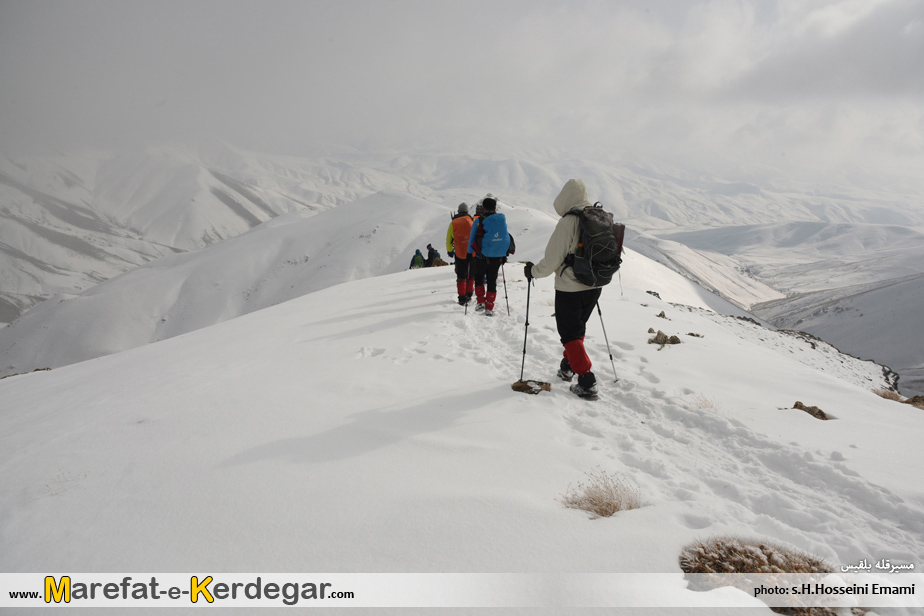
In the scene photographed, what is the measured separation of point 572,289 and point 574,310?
0.30m

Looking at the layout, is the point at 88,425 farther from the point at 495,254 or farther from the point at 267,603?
the point at 495,254

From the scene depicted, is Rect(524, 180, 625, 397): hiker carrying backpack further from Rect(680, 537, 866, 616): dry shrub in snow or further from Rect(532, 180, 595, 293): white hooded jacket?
Rect(680, 537, 866, 616): dry shrub in snow

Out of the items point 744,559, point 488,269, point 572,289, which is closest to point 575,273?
point 572,289

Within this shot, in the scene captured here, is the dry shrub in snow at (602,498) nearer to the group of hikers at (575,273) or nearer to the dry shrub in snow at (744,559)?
the dry shrub in snow at (744,559)

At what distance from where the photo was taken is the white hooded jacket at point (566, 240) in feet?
18.3

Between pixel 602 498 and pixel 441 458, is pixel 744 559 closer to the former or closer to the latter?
pixel 602 498

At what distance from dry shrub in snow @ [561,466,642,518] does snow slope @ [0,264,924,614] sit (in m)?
0.11

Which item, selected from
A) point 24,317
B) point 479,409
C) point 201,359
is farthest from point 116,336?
point 479,409

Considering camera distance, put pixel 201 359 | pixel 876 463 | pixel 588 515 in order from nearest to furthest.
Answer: pixel 588 515, pixel 876 463, pixel 201 359

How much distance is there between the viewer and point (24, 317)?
296ft

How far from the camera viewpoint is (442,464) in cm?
393

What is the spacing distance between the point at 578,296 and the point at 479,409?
6.84 feet

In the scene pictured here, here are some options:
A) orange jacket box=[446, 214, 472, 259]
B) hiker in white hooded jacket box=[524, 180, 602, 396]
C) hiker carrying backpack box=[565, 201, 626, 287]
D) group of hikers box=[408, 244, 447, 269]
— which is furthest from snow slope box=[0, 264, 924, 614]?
group of hikers box=[408, 244, 447, 269]

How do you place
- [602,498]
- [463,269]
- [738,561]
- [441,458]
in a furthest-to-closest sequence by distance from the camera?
[463,269] < [441,458] < [602,498] < [738,561]
